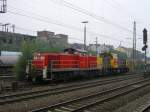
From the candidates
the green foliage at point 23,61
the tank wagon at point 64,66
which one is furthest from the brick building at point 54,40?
the green foliage at point 23,61

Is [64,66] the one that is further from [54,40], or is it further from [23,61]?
[54,40]

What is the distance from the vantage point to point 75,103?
1373 cm

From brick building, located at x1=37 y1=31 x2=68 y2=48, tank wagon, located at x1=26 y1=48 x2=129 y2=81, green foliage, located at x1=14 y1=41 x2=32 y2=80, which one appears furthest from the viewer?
brick building, located at x1=37 y1=31 x2=68 y2=48

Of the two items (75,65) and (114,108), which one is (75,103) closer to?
(114,108)

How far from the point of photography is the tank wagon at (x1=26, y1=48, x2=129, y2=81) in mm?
23875

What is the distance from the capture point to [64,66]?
25.8 metres

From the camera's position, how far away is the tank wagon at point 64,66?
23875mm

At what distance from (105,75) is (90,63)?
705 centimetres

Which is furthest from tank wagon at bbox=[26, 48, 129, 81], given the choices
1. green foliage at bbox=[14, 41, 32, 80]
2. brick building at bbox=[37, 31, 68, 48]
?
brick building at bbox=[37, 31, 68, 48]

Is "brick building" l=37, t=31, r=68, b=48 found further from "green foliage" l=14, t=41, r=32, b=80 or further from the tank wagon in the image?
"green foliage" l=14, t=41, r=32, b=80

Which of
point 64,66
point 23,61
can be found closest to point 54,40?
point 23,61

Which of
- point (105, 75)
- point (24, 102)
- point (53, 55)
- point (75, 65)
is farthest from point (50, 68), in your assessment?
point (105, 75)

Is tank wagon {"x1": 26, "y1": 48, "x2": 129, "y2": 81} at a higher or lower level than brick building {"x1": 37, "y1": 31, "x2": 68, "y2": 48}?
lower

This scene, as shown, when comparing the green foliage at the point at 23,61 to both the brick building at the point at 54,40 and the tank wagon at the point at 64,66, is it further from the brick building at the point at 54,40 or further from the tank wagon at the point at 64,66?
the brick building at the point at 54,40
